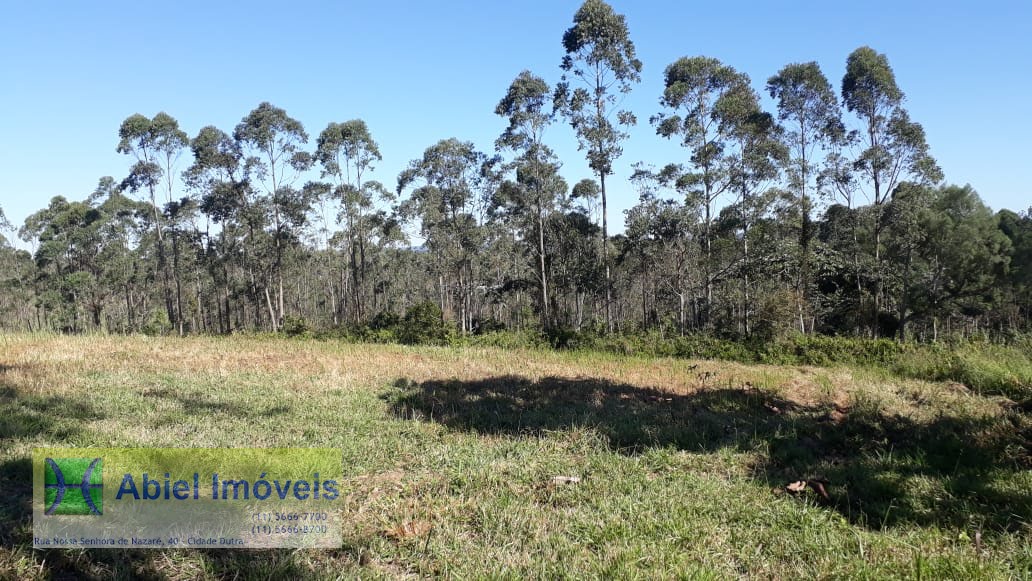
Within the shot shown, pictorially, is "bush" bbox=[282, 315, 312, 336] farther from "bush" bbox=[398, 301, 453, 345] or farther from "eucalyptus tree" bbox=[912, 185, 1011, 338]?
"eucalyptus tree" bbox=[912, 185, 1011, 338]

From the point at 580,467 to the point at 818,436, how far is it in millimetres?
2729

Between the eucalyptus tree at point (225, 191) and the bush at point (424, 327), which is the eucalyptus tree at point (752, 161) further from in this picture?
the eucalyptus tree at point (225, 191)

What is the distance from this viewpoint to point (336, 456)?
4492 millimetres

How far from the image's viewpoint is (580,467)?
14.5 feet

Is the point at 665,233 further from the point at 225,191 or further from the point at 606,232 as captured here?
the point at 225,191

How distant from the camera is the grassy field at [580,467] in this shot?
2811 mm

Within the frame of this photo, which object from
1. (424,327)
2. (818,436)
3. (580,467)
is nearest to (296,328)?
(424,327)

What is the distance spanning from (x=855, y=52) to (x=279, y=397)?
27.0 meters

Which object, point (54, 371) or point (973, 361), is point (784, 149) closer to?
point (973, 361)

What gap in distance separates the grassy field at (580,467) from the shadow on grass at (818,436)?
0.08ft

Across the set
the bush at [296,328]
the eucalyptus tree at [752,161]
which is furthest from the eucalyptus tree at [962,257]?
the bush at [296,328]
